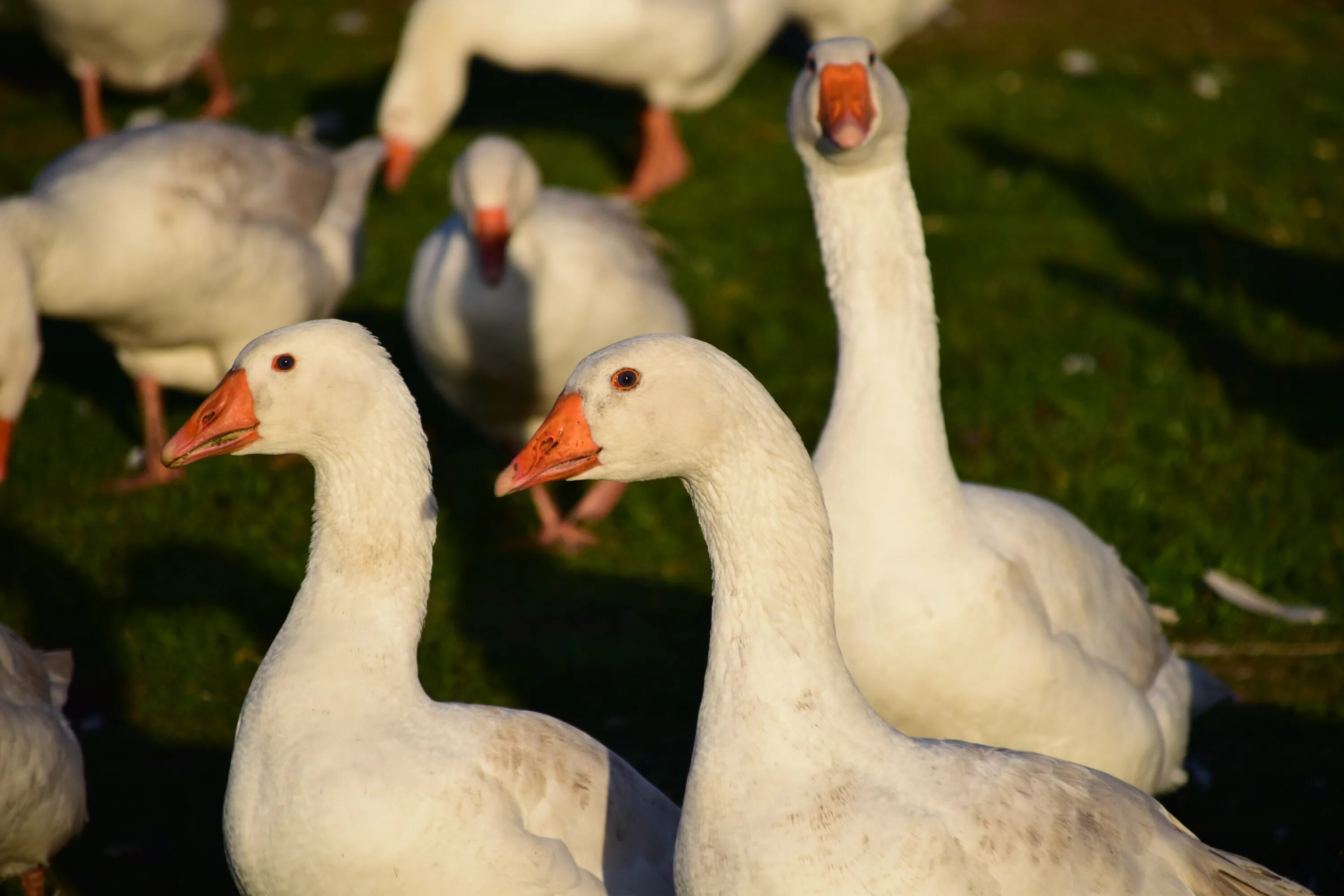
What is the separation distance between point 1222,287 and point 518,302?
5.08 metres

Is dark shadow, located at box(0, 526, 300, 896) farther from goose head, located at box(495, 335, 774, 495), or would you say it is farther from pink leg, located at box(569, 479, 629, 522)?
goose head, located at box(495, 335, 774, 495)

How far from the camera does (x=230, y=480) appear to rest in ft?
24.9

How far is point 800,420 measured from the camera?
26.2 ft

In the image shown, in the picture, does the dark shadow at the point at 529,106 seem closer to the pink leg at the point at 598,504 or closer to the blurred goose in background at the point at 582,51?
the blurred goose in background at the point at 582,51

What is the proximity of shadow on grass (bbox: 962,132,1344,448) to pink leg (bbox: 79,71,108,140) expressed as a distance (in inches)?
284

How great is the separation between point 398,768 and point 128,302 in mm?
4136

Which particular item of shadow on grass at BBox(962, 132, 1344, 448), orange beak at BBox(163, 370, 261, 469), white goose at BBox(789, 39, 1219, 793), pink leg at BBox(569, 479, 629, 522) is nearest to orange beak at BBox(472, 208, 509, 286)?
pink leg at BBox(569, 479, 629, 522)

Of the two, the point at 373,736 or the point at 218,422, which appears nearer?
the point at 373,736

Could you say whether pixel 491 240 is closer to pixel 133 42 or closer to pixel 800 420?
pixel 800 420

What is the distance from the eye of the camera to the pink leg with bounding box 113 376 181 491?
7566 mm

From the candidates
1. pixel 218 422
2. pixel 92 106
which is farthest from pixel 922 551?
pixel 92 106

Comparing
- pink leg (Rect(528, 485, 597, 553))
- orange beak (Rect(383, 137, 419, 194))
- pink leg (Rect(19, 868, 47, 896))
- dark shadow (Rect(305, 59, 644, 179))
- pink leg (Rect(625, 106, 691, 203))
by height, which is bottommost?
dark shadow (Rect(305, 59, 644, 179))

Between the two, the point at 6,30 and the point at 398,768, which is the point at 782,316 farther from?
the point at 6,30

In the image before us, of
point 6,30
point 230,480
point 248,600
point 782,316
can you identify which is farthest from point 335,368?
point 6,30
